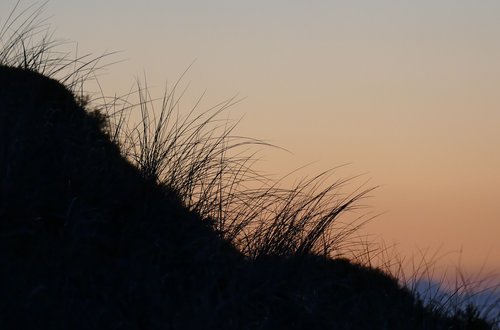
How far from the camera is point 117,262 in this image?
4125mm

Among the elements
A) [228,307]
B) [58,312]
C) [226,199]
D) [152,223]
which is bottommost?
[58,312]

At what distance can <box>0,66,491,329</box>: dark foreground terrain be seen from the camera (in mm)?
3656

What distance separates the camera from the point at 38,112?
4945 millimetres

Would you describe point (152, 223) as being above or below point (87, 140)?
below

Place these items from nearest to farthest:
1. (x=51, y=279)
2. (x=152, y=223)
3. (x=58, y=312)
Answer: (x=58, y=312) → (x=51, y=279) → (x=152, y=223)

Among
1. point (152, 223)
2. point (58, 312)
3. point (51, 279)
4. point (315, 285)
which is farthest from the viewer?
point (315, 285)

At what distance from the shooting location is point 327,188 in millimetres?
5387

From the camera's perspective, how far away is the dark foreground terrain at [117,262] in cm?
366

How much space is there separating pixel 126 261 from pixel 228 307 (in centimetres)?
52

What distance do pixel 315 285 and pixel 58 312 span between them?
5.80ft

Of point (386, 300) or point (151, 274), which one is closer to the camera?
point (151, 274)

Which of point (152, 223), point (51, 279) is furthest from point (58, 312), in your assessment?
point (152, 223)

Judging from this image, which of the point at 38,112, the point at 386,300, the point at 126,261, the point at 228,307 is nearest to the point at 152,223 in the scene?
the point at 126,261

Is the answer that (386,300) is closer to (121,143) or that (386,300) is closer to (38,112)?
(121,143)
